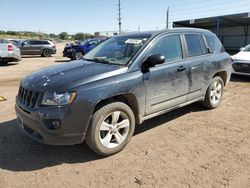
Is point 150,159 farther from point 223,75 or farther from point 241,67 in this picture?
point 241,67

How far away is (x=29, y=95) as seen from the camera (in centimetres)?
342

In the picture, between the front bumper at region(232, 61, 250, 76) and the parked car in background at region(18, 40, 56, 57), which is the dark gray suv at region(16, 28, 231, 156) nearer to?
the front bumper at region(232, 61, 250, 76)

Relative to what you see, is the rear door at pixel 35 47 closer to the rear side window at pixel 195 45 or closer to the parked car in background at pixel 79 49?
the parked car in background at pixel 79 49

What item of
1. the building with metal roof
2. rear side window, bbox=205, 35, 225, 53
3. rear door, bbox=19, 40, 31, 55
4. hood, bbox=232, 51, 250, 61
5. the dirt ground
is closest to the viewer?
the dirt ground

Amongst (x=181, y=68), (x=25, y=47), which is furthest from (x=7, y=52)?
(x=181, y=68)

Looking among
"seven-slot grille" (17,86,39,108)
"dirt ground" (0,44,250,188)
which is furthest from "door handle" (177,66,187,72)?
"seven-slot grille" (17,86,39,108)

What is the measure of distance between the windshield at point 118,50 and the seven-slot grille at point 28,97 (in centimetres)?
131

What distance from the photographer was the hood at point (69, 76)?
3250mm

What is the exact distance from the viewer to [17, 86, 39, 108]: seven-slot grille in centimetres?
330

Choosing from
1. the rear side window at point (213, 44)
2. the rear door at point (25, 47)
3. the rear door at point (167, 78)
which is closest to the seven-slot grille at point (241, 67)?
the rear side window at point (213, 44)

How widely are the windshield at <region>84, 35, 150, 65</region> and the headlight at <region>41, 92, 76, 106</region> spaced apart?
3.57 ft

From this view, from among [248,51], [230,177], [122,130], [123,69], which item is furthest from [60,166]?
[248,51]

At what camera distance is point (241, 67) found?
8.93m

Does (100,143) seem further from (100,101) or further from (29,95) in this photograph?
(29,95)
